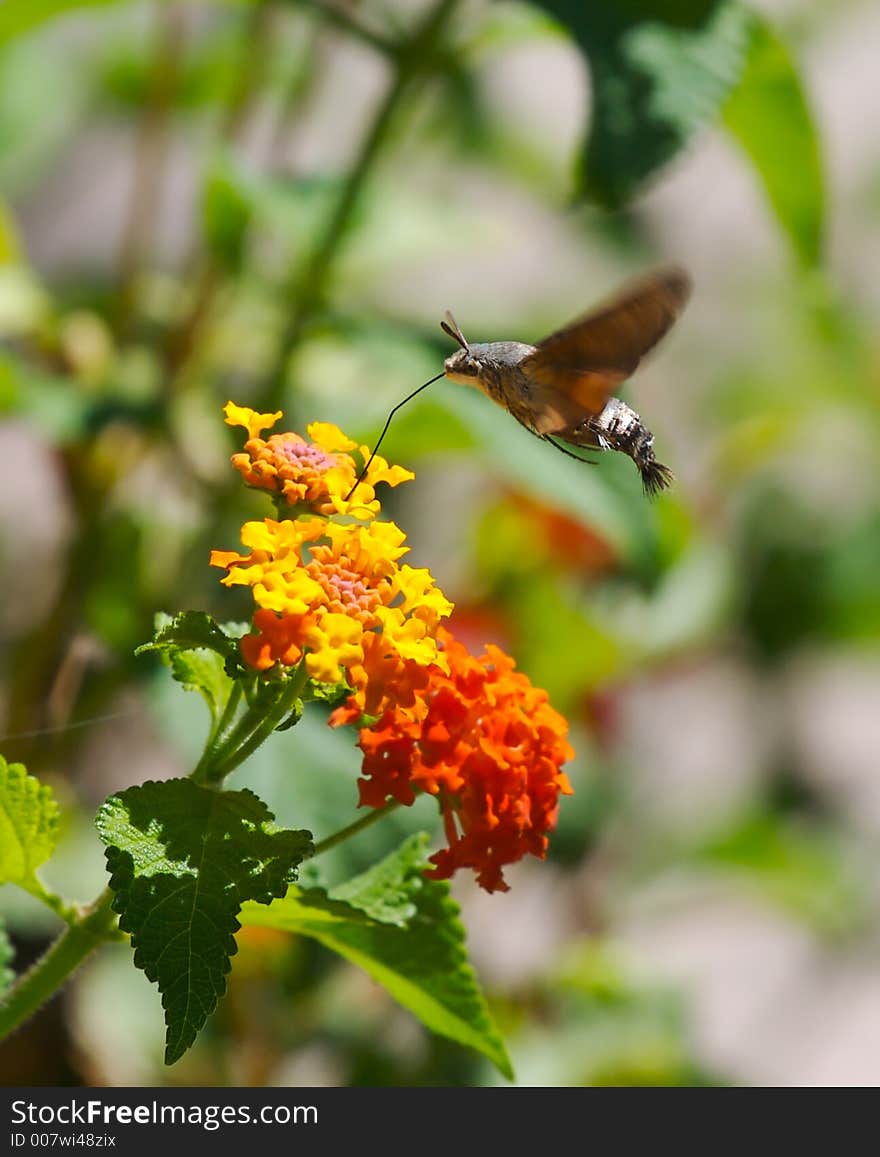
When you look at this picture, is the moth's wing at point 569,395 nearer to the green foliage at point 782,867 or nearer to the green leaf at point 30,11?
the green leaf at point 30,11

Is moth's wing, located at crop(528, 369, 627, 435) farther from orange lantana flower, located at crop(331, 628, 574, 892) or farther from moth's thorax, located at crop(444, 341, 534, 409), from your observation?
orange lantana flower, located at crop(331, 628, 574, 892)

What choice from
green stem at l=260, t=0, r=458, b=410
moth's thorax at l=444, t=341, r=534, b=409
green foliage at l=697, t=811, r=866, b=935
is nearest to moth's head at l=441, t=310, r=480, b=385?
moth's thorax at l=444, t=341, r=534, b=409

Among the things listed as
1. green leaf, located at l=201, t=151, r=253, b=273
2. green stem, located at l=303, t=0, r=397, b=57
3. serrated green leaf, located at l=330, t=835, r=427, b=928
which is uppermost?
green stem, located at l=303, t=0, r=397, b=57

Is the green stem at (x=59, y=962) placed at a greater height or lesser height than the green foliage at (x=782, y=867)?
lesser

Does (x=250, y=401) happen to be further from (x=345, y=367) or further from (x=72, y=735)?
(x=72, y=735)

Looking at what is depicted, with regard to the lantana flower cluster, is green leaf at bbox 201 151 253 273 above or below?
above

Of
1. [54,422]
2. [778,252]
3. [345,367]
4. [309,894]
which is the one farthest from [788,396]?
[309,894]

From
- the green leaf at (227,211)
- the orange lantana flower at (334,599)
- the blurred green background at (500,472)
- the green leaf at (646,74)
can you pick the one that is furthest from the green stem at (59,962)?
the green leaf at (227,211)
